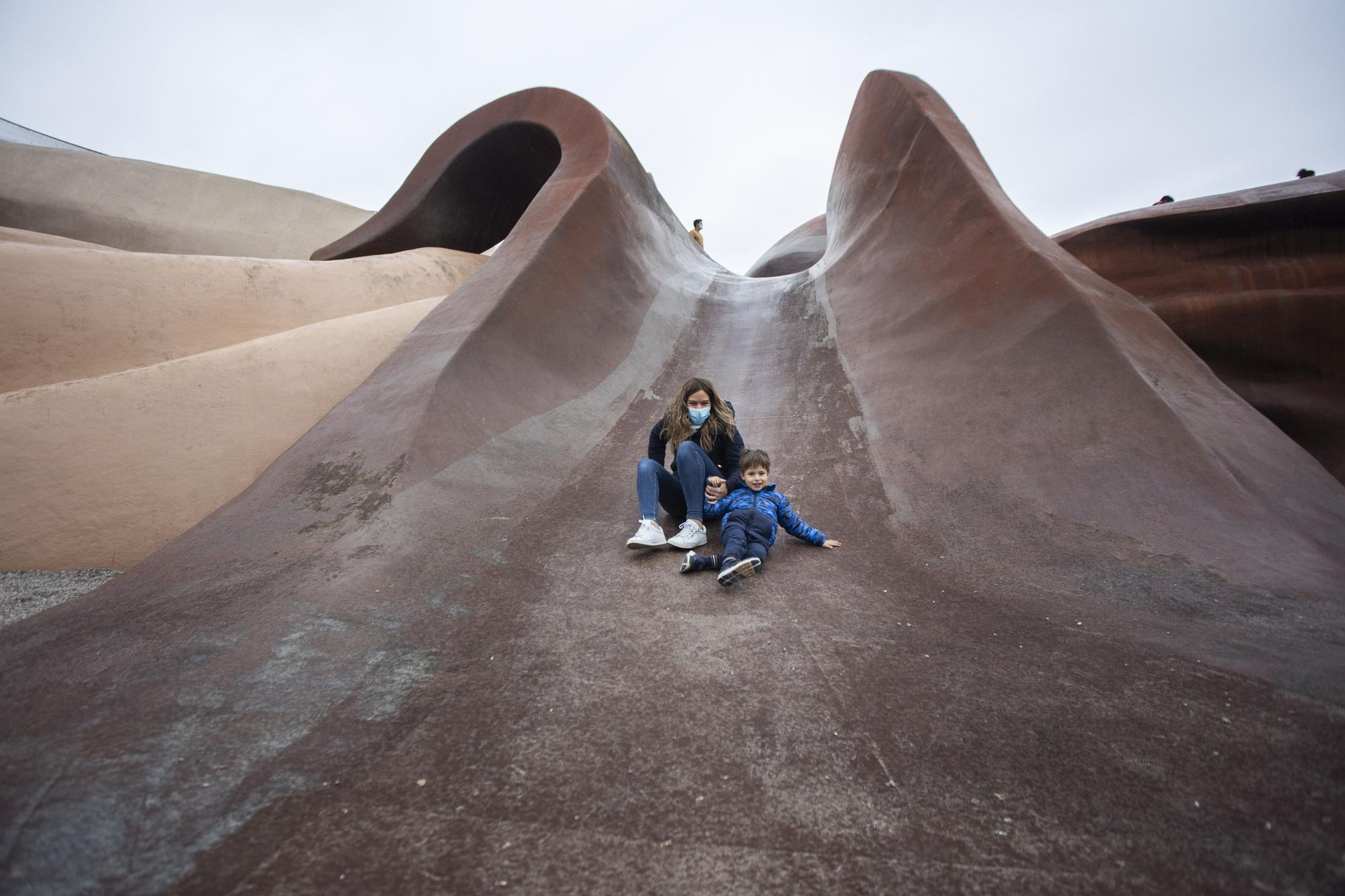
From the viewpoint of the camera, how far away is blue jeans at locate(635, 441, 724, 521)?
130 inches

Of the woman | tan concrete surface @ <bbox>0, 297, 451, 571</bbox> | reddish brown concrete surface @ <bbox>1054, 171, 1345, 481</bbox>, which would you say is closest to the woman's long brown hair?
the woman

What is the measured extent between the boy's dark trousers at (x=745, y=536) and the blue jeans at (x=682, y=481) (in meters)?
0.24


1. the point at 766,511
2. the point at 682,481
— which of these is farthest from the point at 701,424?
the point at 766,511

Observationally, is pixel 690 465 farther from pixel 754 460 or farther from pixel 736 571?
pixel 736 571

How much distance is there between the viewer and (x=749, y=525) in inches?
125

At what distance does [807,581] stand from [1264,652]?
1.65 metres

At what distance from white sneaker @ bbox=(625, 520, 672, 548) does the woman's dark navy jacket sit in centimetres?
41

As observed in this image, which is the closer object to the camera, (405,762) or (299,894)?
(299,894)

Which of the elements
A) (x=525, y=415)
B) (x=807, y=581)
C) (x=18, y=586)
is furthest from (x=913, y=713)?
(x=18, y=586)

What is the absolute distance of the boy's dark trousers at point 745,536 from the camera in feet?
9.70

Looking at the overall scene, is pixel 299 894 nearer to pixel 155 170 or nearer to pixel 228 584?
pixel 228 584

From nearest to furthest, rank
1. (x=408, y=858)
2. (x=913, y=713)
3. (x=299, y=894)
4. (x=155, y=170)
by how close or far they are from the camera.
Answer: (x=299, y=894) → (x=408, y=858) → (x=913, y=713) → (x=155, y=170)

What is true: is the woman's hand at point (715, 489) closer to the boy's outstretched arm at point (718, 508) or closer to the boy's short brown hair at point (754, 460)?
the boy's outstretched arm at point (718, 508)

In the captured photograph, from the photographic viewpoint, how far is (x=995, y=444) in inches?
152
